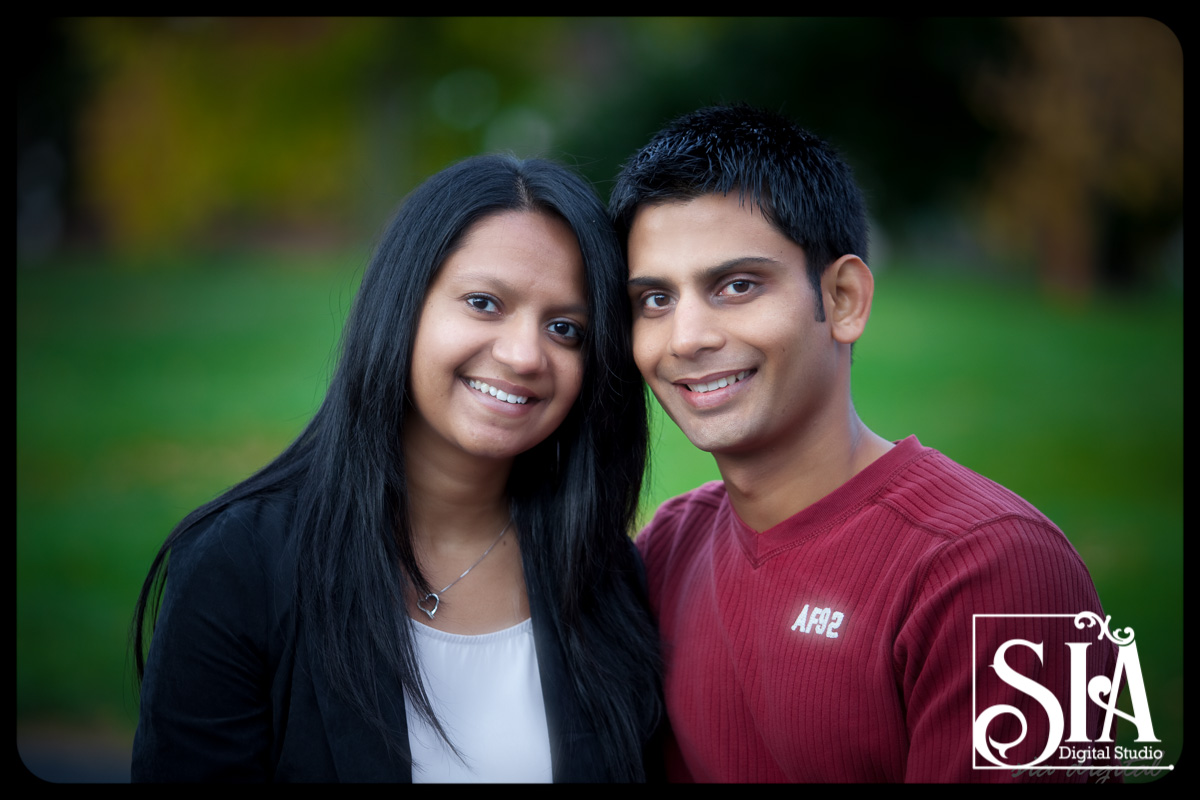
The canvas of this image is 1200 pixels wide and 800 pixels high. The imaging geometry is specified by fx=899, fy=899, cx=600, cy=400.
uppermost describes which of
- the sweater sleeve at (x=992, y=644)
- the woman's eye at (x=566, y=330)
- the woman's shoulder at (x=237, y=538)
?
the woman's eye at (x=566, y=330)

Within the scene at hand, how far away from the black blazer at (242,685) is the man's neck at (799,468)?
3.36ft

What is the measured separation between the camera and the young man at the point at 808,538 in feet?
6.13

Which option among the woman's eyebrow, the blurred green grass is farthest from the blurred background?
A: the woman's eyebrow

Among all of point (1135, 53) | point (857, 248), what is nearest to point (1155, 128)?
point (1135, 53)

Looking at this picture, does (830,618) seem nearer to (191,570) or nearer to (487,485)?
(487,485)

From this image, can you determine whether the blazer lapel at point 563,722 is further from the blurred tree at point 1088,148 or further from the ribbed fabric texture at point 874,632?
the blurred tree at point 1088,148

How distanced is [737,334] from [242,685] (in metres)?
1.45

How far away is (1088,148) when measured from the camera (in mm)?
9367

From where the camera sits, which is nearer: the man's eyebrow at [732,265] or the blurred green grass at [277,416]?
the man's eyebrow at [732,265]

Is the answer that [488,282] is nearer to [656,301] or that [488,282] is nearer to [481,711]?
[656,301]

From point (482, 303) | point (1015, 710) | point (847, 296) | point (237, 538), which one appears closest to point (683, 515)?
Result: point (847, 296)

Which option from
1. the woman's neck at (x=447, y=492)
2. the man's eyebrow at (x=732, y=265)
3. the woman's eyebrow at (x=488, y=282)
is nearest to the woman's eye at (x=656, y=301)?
the man's eyebrow at (x=732, y=265)

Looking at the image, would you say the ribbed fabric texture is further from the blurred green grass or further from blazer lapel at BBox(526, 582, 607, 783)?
the blurred green grass

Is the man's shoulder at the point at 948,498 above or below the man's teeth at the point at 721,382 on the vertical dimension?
below
